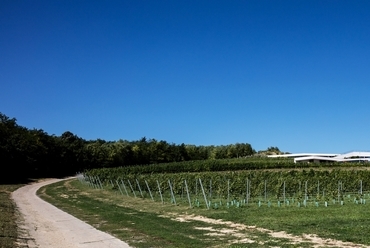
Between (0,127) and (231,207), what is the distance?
5612cm

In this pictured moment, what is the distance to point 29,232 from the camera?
20.5 m

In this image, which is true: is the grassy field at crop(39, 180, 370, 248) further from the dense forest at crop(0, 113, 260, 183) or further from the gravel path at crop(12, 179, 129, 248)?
the dense forest at crop(0, 113, 260, 183)

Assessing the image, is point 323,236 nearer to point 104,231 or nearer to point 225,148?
point 104,231

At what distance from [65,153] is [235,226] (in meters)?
82.6

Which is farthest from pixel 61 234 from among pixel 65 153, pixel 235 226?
pixel 65 153

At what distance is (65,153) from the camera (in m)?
97.8

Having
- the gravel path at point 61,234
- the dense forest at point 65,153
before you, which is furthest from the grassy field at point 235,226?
the dense forest at point 65,153

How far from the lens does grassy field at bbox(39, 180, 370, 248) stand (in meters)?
15.9

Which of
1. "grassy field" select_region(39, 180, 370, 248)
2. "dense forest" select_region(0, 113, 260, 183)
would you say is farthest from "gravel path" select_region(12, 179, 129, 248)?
"dense forest" select_region(0, 113, 260, 183)

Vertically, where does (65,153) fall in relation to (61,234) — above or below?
above

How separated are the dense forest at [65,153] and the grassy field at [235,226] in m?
50.2

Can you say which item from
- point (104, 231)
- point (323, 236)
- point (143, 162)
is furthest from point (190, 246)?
point (143, 162)

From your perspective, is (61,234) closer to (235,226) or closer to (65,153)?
(235,226)

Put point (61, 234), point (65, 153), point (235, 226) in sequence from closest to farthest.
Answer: point (61, 234), point (235, 226), point (65, 153)
